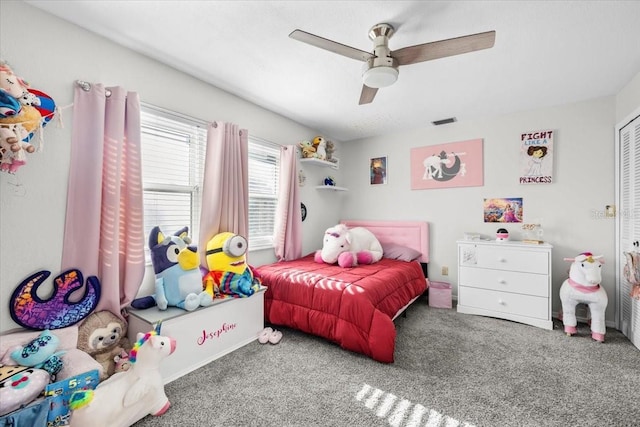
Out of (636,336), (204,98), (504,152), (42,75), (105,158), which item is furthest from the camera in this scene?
(504,152)

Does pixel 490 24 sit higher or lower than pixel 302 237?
higher

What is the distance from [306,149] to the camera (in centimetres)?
362

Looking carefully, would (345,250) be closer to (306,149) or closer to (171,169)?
(306,149)

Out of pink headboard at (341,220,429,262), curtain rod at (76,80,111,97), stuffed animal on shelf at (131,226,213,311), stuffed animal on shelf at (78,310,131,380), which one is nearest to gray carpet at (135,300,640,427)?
stuffed animal on shelf at (78,310,131,380)

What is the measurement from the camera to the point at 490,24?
5.72 ft

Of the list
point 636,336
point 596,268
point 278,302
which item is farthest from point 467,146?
point 278,302

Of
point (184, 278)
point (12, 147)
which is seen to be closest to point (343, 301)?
point (184, 278)

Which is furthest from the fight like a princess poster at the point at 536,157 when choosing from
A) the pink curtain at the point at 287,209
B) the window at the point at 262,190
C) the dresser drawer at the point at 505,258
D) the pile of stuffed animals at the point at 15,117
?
the pile of stuffed animals at the point at 15,117

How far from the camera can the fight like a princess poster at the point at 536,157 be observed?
9.99ft

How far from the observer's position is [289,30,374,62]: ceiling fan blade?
5.20 ft

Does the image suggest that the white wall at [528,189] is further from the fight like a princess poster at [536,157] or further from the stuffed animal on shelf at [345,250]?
the stuffed animal on shelf at [345,250]

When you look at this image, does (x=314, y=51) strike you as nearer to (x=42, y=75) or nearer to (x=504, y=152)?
(x=42, y=75)

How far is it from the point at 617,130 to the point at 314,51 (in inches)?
120

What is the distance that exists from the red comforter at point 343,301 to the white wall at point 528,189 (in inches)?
45.6
